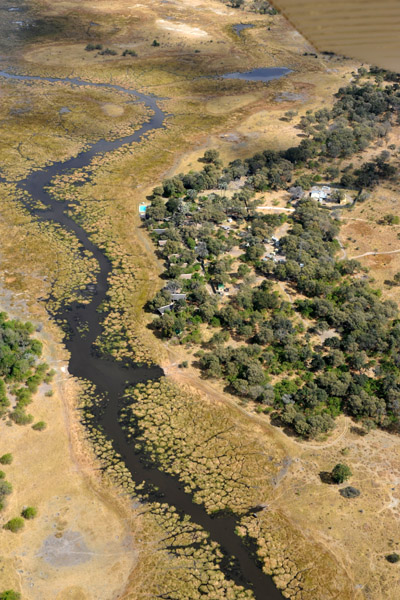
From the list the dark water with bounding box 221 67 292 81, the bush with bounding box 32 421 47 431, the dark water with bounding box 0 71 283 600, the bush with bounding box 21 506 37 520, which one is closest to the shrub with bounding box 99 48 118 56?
the dark water with bounding box 221 67 292 81

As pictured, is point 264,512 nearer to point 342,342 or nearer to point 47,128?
point 342,342

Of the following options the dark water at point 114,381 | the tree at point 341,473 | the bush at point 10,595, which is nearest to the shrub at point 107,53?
the dark water at point 114,381

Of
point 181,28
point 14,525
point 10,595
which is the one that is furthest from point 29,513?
point 181,28

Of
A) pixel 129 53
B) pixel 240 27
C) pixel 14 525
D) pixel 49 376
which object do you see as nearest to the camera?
pixel 14 525

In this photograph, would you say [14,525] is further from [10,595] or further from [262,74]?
[262,74]

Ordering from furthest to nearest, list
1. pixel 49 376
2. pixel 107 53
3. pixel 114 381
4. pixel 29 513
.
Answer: pixel 107 53 < pixel 114 381 < pixel 49 376 < pixel 29 513

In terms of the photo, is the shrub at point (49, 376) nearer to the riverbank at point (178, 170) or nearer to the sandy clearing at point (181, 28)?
the riverbank at point (178, 170)
